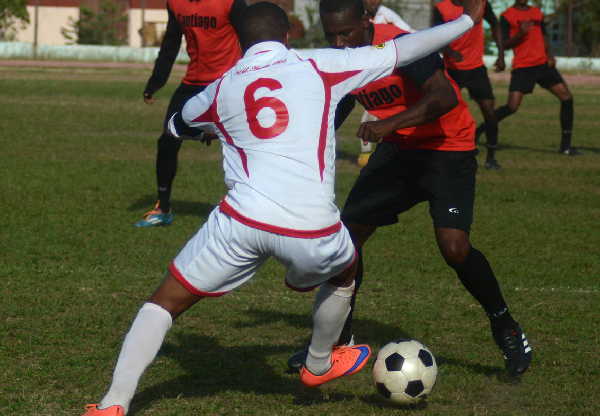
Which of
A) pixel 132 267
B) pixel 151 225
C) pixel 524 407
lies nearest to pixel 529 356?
pixel 524 407

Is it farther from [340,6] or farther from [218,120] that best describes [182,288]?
[340,6]

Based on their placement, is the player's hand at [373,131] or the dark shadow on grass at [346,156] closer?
the player's hand at [373,131]

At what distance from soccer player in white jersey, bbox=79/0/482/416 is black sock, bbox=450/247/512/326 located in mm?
1073

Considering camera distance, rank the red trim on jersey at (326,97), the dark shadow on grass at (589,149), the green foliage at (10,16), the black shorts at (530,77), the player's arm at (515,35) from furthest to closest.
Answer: the green foliage at (10,16) → the dark shadow on grass at (589,149) → the player's arm at (515,35) → the black shorts at (530,77) → the red trim on jersey at (326,97)

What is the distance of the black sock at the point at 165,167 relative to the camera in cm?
932

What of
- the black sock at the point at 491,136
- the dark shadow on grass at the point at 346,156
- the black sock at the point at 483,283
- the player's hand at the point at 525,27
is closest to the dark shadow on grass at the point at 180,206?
the dark shadow on grass at the point at 346,156

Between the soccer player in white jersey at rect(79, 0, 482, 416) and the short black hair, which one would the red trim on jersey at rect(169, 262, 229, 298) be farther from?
the short black hair

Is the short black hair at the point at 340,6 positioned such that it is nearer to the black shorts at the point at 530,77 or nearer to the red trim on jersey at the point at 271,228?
the red trim on jersey at the point at 271,228

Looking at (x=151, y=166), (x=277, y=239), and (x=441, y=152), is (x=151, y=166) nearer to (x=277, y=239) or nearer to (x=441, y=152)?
(x=441, y=152)

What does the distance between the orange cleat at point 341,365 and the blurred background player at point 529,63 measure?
9.34m

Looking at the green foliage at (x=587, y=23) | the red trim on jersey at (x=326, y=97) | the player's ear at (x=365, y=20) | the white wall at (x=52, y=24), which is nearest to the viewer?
the red trim on jersey at (x=326, y=97)

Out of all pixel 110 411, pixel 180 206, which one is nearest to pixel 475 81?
pixel 180 206

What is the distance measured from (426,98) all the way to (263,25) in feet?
3.31

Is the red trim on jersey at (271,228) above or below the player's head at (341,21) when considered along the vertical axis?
below
